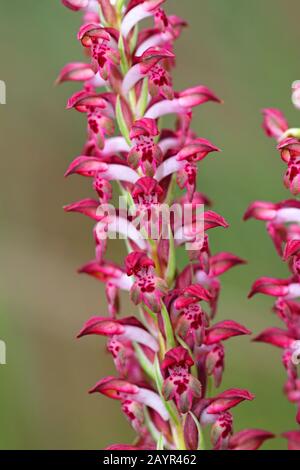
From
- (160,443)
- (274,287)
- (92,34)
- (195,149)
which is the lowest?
(160,443)

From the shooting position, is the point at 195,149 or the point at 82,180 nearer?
the point at 195,149

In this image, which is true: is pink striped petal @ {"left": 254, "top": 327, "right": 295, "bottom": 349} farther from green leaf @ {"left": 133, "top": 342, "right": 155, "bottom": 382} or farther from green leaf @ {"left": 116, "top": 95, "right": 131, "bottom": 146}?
green leaf @ {"left": 116, "top": 95, "right": 131, "bottom": 146}

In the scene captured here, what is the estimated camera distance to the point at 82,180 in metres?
1.61

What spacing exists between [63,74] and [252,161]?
0.82 meters

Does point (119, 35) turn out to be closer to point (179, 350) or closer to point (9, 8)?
point (179, 350)

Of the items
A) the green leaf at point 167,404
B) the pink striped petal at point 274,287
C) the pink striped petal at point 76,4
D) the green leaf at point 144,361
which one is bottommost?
the green leaf at point 167,404

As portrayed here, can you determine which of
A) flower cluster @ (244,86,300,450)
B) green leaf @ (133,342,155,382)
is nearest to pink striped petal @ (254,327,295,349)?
flower cluster @ (244,86,300,450)

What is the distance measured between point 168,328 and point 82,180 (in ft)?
3.12

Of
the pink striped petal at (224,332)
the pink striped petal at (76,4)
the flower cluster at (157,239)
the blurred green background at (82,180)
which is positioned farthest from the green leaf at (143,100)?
the blurred green background at (82,180)

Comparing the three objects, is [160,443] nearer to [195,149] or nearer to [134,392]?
[134,392]

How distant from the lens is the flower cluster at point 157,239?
68cm

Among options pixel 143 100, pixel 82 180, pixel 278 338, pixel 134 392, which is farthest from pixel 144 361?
pixel 82 180

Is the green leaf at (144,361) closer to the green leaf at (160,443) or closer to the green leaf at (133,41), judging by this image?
the green leaf at (160,443)

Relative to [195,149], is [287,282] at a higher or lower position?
lower
